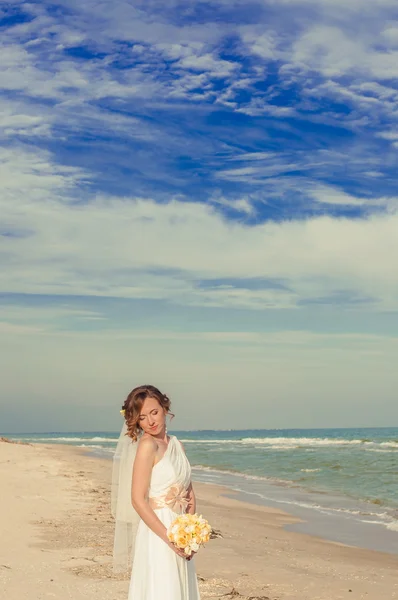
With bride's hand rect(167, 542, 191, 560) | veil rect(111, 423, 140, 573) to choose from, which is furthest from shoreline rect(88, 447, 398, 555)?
bride's hand rect(167, 542, 191, 560)

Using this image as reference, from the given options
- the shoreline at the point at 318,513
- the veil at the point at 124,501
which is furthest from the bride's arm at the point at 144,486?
the shoreline at the point at 318,513

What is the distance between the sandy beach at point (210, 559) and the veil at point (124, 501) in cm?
212

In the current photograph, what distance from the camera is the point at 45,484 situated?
53.7 feet

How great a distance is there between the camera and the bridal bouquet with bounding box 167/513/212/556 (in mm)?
4172

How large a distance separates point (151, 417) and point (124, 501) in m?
0.79

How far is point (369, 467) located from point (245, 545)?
57.4 feet

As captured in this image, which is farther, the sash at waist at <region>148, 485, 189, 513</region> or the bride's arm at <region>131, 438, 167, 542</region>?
the sash at waist at <region>148, 485, 189, 513</region>

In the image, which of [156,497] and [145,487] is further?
[156,497]

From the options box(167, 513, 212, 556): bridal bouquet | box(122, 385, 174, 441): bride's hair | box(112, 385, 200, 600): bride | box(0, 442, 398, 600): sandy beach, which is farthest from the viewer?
box(0, 442, 398, 600): sandy beach

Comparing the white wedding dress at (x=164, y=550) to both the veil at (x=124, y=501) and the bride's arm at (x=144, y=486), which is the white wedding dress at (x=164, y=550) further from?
the veil at (x=124, y=501)

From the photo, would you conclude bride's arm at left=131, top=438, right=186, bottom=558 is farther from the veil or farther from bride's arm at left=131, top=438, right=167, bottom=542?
the veil

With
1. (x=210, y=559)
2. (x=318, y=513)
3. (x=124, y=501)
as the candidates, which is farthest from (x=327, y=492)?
(x=124, y=501)

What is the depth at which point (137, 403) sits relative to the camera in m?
4.39

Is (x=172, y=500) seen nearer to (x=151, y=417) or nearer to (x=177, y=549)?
(x=177, y=549)
